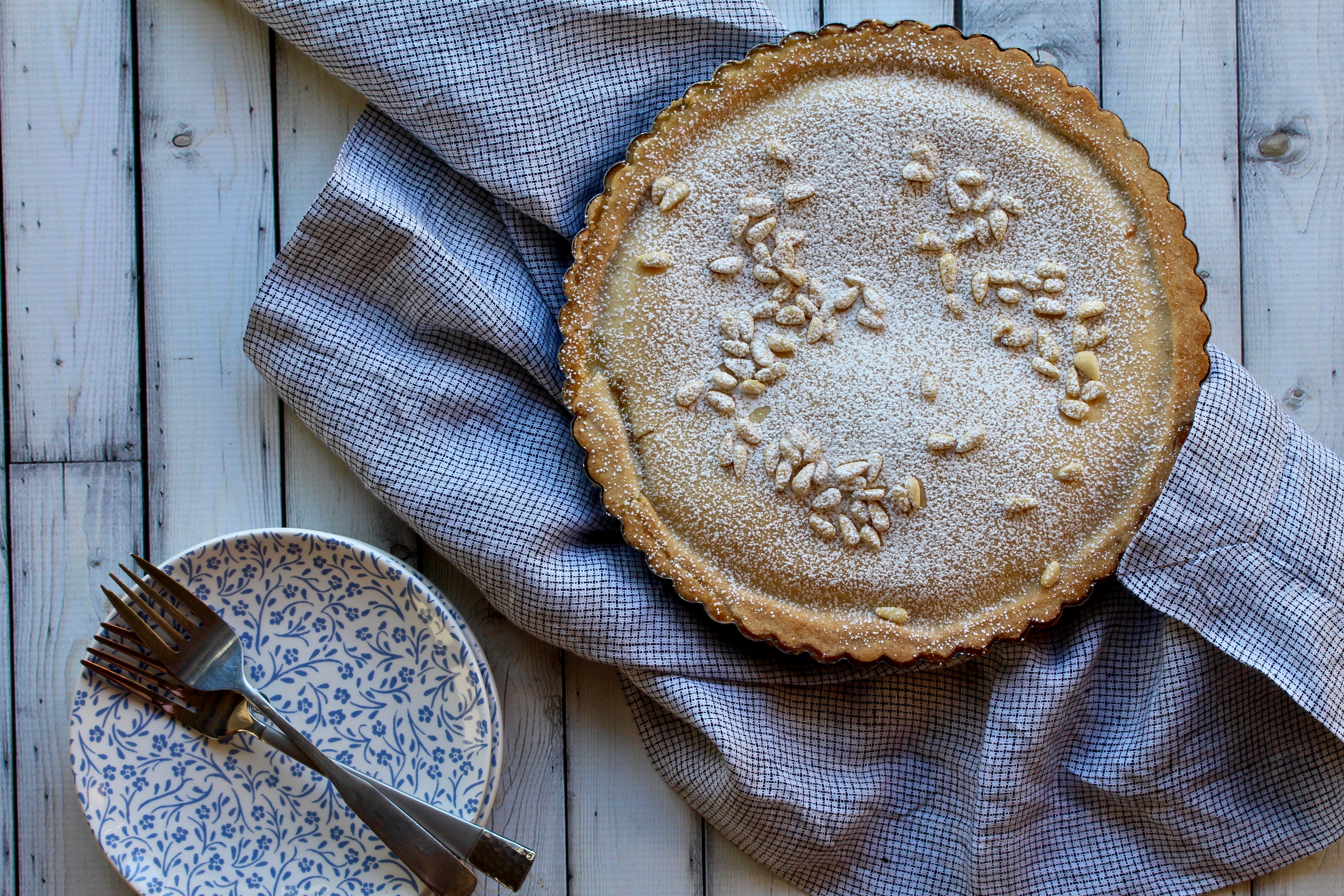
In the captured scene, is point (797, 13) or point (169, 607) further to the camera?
point (797, 13)

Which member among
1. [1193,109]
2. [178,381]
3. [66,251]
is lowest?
[178,381]

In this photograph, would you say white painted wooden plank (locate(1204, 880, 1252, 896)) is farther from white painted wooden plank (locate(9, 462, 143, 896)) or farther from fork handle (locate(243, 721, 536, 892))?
white painted wooden plank (locate(9, 462, 143, 896))

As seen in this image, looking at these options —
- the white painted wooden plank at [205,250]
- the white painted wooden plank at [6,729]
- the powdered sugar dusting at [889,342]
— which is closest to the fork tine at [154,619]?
the white painted wooden plank at [205,250]

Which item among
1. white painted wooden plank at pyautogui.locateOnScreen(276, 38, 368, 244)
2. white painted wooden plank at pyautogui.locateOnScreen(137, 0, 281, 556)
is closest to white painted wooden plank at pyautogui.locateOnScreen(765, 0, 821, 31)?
white painted wooden plank at pyautogui.locateOnScreen(276, 38, 368, 244)

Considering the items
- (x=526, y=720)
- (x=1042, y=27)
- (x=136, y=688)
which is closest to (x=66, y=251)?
(x=136, y=688)

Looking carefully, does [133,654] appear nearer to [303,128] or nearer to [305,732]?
[305,732]
